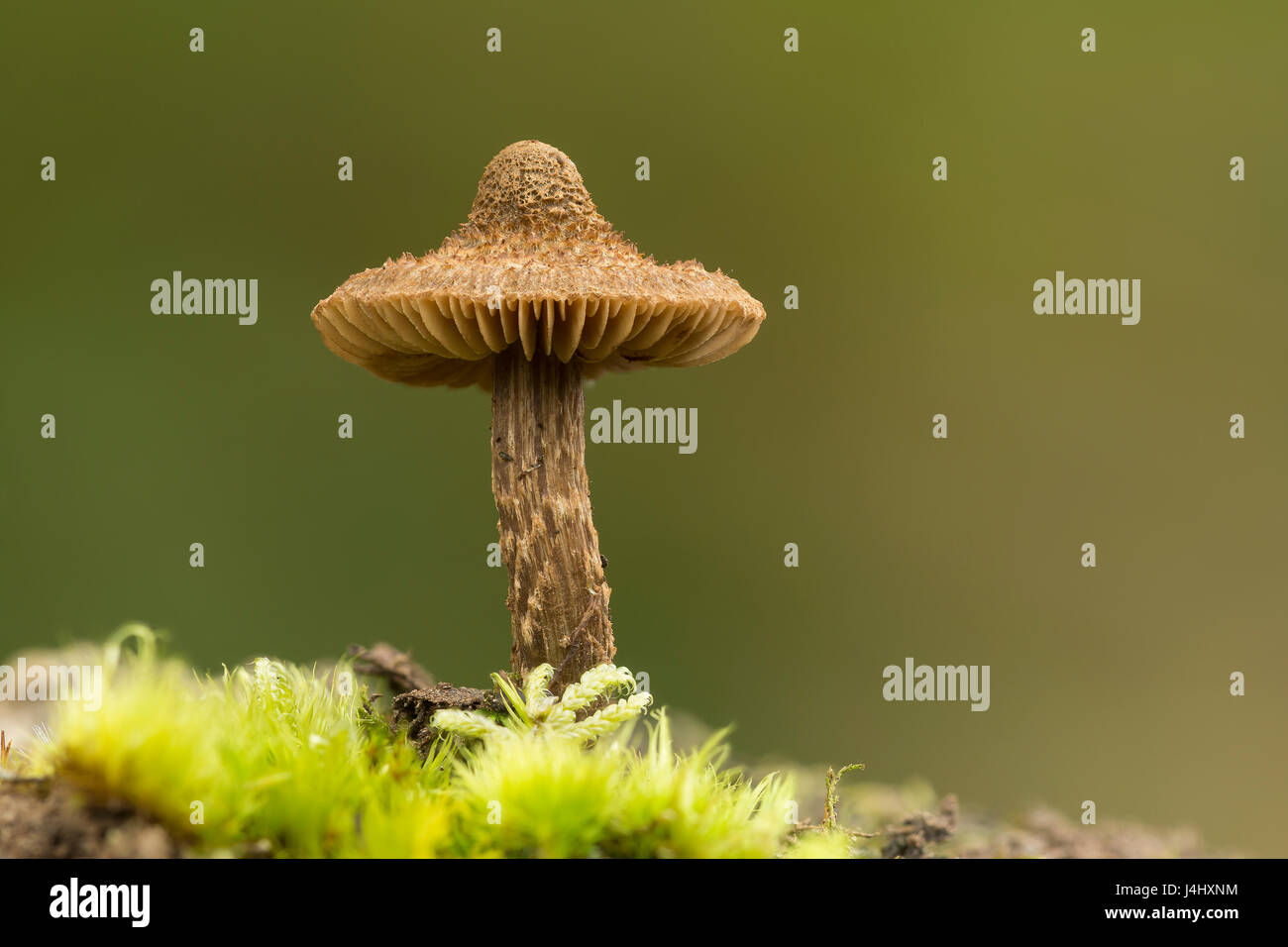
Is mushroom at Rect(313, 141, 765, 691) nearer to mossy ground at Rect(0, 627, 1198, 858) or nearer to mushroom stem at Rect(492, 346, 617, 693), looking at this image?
mushroom stem at Rect(492, 346, 617, 693)

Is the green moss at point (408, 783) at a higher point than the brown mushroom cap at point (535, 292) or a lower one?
lower

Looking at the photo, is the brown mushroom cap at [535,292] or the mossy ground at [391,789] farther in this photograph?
the brown mushroom cap at [535,292]

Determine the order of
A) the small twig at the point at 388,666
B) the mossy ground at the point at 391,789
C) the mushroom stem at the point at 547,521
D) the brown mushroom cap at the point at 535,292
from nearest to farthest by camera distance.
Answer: the mossy ground at the point at 391,789, the brown mushroom cap at the point at 535,292, the mushroom stem at the point at 547,521, the small twig at the point at 388,666

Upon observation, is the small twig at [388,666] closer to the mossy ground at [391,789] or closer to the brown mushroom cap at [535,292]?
the mossy ground at [391,789]

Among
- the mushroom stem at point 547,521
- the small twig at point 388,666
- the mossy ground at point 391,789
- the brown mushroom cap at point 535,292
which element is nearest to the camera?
the mossy ground at point 391,789

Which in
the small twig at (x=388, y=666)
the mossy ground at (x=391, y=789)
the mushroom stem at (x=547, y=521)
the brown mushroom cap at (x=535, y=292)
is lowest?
the mossy ground at (x=391, y=789)

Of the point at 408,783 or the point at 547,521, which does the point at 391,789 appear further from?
the point at 547,521

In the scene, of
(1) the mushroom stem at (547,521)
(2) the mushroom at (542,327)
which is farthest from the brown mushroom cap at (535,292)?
(1) the mushroom stem at (547,521)

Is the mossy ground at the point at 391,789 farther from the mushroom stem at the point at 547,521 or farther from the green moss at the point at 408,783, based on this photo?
the mushroom stem at the point at 547,521

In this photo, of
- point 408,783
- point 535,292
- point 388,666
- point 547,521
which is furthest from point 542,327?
point 408,783
